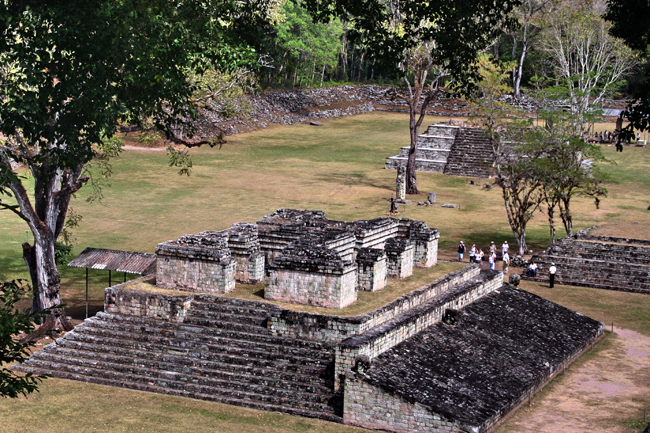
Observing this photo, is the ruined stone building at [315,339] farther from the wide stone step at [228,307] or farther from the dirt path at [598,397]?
the dirt path at [598,397]

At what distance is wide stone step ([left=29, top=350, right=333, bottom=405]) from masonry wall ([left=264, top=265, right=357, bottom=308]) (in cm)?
235

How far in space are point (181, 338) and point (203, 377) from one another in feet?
4.37

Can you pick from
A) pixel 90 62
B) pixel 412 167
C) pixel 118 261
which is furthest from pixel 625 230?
pixel 90 62

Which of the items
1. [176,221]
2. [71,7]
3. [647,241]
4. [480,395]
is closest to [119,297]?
[71,7]

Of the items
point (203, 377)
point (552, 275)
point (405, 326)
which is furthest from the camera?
point (552, 275)

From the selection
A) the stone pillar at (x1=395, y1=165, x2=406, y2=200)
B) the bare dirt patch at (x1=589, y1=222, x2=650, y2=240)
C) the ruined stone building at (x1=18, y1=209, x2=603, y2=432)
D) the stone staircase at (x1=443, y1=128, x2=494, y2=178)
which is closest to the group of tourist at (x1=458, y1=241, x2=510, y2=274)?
the bare dirt patch at (x1=589, y1=222, x2=650, y2=240)

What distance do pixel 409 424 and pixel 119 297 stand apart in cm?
772

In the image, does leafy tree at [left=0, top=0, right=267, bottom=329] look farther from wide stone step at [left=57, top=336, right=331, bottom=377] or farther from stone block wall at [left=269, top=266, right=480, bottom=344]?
stone block wall at [left=269, top=266, right=480, bottom=344]

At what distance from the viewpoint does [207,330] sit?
1975 centimetres

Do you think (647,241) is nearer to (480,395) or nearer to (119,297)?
(480,395)

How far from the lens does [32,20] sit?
19312 mm

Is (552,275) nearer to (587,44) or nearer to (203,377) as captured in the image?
(203,377)

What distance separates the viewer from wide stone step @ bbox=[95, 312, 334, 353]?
18.9 meters

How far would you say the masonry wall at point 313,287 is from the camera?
1977 centimetres
